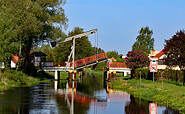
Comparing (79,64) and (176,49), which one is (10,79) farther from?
(176,49)

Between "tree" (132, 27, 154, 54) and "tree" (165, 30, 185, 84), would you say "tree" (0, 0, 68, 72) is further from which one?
"tree" (132, 27, 154, 54)

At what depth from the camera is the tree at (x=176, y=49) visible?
47.0m

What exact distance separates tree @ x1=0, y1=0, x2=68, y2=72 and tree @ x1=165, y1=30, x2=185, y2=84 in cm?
1737

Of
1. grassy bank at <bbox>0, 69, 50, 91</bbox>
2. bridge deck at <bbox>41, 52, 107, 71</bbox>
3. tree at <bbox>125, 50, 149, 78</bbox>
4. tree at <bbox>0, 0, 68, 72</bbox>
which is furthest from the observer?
bridge deck at <bbox>41, 52, 107, 71</bbox>

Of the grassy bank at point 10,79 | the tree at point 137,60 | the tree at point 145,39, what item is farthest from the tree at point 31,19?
the tree at point 145,39

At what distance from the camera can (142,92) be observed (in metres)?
29.8

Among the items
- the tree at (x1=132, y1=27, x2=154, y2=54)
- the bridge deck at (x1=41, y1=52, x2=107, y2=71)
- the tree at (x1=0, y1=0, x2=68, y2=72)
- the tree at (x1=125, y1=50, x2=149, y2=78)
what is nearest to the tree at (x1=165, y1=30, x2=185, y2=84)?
the tree at (x1=125, y1=50, x2=149, y2=78)

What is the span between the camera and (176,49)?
4784cm

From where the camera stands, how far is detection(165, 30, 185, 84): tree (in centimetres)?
4700

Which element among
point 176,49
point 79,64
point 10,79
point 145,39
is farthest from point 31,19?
point 145,39

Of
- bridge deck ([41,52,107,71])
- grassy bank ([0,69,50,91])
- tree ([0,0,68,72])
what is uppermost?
tree ([0,0,68,72])

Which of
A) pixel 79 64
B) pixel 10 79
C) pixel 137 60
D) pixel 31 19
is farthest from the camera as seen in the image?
pixel 79 64

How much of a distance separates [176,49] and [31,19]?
70.6 feet

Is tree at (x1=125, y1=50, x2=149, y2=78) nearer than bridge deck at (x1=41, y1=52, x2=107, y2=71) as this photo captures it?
Yes
